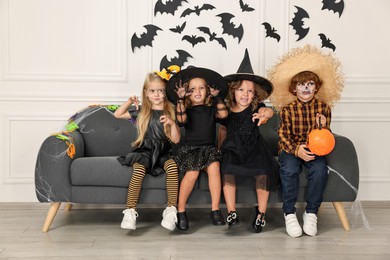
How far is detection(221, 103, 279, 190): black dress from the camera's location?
116 inches

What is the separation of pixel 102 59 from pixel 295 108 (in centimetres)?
150

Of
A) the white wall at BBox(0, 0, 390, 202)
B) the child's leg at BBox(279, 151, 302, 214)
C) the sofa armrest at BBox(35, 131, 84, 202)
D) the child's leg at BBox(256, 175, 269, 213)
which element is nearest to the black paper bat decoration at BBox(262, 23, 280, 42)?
the white wall at BBox(0, 0, 390, 202)

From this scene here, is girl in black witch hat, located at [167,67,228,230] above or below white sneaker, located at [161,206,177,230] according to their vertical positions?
above

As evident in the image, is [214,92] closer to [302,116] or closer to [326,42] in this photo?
[302,116]

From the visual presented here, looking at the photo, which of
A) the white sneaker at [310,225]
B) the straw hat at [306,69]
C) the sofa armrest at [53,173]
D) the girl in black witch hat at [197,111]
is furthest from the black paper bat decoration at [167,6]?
the white sneaker at [310,225]

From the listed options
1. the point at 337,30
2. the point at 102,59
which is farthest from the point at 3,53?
the point at 337,30

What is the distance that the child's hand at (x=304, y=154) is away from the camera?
295 centimetres

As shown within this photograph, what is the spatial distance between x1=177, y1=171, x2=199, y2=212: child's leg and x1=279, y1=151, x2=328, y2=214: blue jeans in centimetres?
52

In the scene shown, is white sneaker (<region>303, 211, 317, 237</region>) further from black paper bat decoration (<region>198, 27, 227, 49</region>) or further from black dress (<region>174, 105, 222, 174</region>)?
black paper bat decoration (<region>198, 27, 227, 49</region>)

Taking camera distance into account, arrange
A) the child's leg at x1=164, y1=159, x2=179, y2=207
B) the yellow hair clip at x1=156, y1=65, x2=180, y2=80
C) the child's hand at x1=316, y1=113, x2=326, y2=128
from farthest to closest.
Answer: the yellow hair clip at x1=156, y1=65, x2=180, y2=80 → the child's hand at x1=316, y1=113, x2=326, y2=128 → the child's leg at x1=164, y1=159, x2=179, y2=207

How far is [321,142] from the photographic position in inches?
114

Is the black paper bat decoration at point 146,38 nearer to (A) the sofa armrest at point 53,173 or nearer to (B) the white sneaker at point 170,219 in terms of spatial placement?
(A) the sofa armrest at point 53,173

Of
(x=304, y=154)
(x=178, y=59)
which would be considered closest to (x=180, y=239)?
(x=304, y=154)

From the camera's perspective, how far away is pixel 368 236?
9.71 ft
